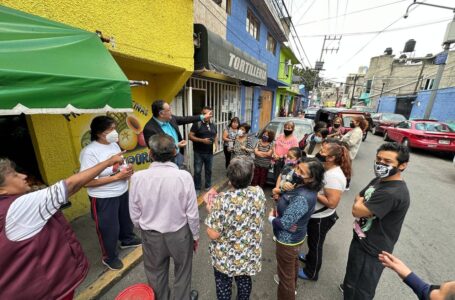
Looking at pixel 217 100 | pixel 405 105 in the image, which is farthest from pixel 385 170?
pixel 405 105

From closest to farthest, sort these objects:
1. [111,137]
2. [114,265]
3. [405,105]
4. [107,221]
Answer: [111,137]
[107,221]
[114,265]
[405,105]

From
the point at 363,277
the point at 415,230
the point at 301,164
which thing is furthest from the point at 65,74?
the point at 415,230

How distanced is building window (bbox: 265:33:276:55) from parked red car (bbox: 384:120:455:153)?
26.4ft

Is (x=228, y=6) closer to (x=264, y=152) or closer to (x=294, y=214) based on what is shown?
(x=264, y=152)

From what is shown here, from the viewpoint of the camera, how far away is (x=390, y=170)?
5.29ft

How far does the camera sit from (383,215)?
1548 mm

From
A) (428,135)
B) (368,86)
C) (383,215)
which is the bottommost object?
(428,135)

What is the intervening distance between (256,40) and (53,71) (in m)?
9.51

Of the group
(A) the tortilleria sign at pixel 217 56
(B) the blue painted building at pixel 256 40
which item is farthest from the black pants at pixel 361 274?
(B) the blue painted building at pixel 256 40

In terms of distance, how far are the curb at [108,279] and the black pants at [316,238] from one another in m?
2.22

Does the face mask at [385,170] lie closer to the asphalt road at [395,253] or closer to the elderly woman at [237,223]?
the elderly woman at [237,223]

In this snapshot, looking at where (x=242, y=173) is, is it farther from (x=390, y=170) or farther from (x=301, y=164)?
(x=390, y=170)

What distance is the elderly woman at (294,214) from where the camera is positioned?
1.68 meters

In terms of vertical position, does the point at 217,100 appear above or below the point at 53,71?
below
